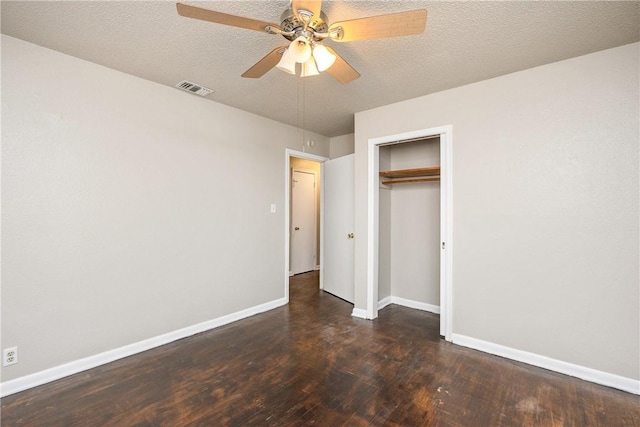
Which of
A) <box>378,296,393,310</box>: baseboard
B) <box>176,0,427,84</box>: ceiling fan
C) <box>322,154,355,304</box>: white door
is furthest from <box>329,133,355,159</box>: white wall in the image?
<box>176,0,427,84</box>: ceiling fan

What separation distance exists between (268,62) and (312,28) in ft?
1.26

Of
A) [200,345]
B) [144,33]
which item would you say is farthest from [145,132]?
[200,345]

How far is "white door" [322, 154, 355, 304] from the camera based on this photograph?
13.5ft

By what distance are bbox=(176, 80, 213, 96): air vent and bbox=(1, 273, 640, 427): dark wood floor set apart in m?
2.54

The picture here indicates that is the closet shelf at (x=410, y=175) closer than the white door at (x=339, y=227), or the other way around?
the closet shelf at (x=410, y=175)

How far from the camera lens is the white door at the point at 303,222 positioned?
5.81m

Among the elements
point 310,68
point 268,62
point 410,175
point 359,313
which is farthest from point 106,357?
point 410,175

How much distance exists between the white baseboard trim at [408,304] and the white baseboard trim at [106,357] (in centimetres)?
175

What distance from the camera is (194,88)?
2916 millimetres

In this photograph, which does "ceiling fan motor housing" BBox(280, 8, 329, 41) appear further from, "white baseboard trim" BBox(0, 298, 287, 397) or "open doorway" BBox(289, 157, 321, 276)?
"open doorway" BBox(289, 157, 321, 276)

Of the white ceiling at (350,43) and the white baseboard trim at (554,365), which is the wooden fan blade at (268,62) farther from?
the white baseboard trim at (554,365)

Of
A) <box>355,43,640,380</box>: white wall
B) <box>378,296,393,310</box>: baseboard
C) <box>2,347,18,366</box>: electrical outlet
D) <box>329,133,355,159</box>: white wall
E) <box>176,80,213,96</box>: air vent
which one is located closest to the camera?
<box>2,347,18,366</box>: electrical outlet

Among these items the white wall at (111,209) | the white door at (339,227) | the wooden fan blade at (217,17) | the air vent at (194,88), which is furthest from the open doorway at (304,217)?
the wooden fan blade at (217,17)

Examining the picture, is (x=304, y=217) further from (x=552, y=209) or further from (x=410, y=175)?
(x=552, y=209)
